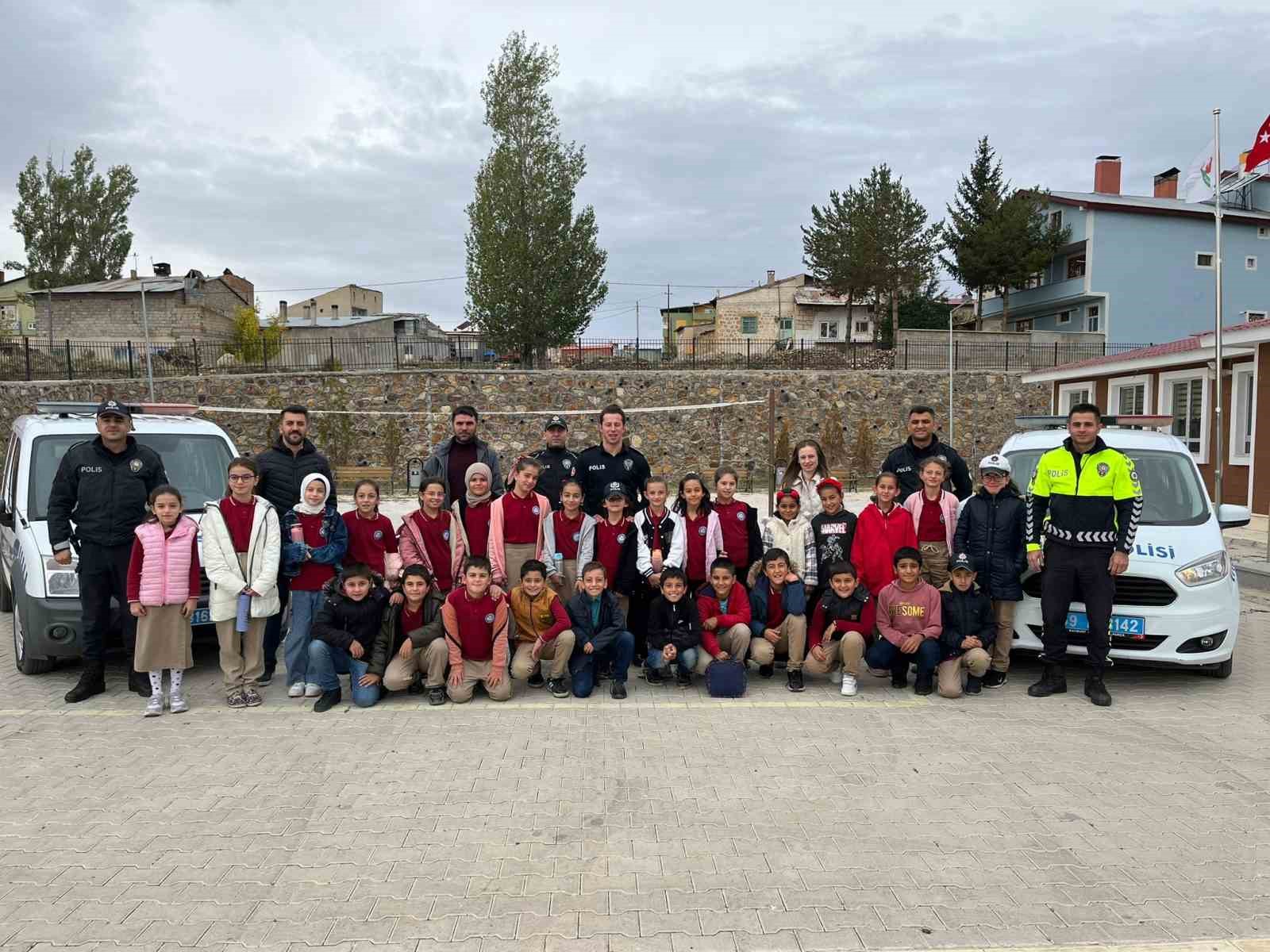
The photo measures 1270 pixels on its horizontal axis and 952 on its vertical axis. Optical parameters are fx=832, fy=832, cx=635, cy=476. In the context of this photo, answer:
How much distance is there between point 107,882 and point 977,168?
4163cm

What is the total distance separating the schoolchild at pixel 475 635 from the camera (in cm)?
590

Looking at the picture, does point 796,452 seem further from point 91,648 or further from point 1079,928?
point 91,648

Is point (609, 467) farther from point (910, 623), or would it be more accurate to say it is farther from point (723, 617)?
point (910, 623)

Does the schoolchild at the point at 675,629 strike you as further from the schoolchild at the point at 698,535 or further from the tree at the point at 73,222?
the tree at the point at 73,222

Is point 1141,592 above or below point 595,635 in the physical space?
above

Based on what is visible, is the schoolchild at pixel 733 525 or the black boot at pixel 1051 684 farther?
the schoolchild at pixel 733 525

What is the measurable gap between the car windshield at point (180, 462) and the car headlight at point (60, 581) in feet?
3.30

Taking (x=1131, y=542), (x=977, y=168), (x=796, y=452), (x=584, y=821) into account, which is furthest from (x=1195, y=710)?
(x=977, y=168)

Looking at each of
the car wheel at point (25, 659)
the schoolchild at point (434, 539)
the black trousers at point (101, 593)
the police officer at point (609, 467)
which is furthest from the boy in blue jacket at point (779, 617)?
the car wheel at point (25, 659)

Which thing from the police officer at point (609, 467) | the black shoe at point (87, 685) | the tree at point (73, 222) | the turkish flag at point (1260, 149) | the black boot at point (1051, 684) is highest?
the tree at point (73, 222)

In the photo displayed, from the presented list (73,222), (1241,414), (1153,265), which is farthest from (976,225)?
(73,222)

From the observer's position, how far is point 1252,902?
130 inches

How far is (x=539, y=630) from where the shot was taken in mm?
6219

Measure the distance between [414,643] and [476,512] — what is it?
46.6 inches
